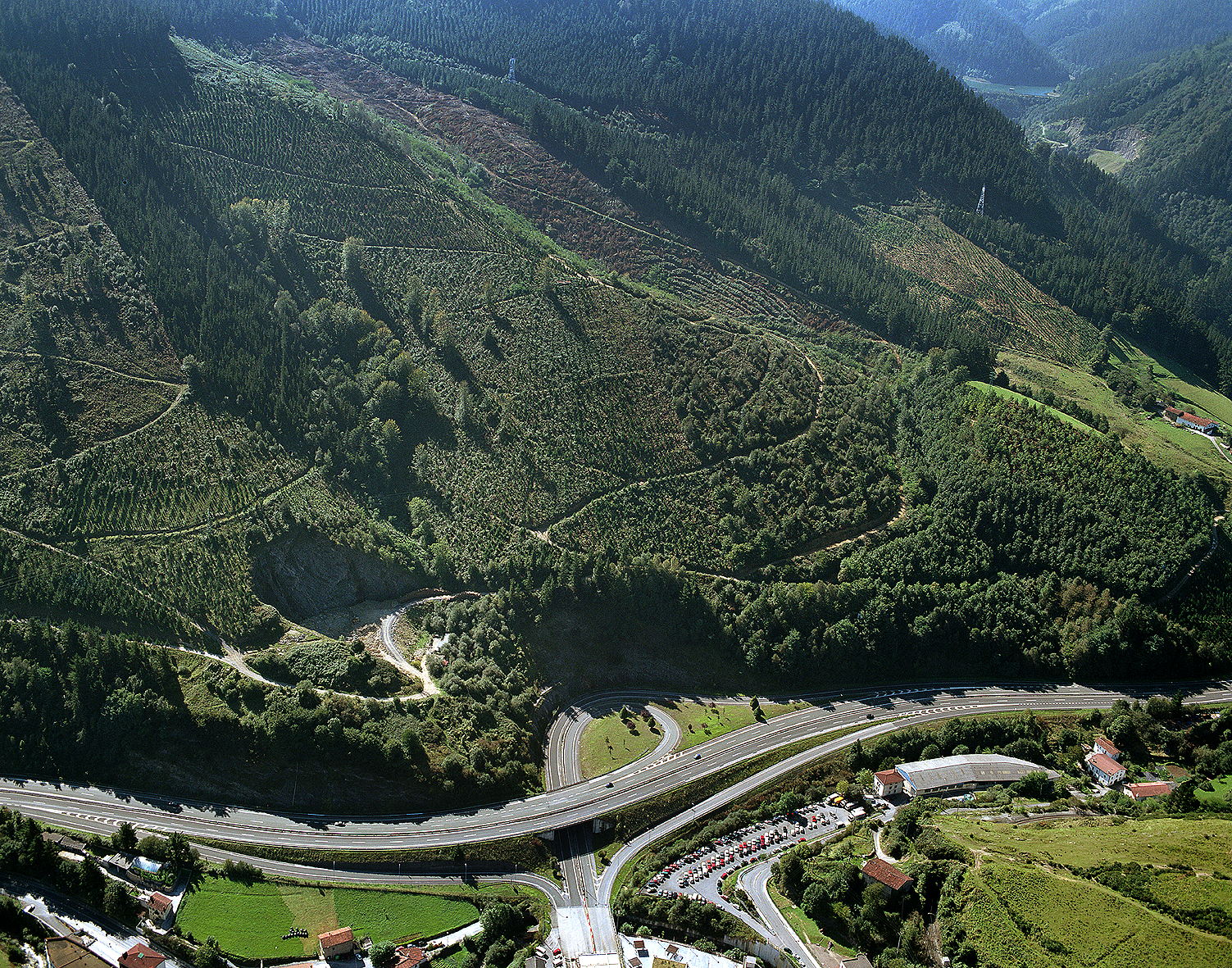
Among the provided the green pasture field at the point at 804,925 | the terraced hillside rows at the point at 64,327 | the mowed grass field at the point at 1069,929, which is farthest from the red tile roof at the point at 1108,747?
the terraced hillside rows at the point at 64,327

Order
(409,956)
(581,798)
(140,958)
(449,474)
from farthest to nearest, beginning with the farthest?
(449,474)
(581,798)
(409,956)
(140,958)

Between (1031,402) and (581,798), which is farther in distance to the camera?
(1031,402)

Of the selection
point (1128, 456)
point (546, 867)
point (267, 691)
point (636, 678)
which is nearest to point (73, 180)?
point (267, 691)

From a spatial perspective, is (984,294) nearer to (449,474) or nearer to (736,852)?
(449,474)

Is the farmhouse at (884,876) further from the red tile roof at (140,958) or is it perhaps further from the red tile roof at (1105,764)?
the red tile roof at (140,958)

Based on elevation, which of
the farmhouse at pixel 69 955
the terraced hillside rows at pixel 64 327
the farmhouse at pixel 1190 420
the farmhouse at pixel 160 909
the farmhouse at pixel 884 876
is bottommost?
the farmhouse at pixel 160 909

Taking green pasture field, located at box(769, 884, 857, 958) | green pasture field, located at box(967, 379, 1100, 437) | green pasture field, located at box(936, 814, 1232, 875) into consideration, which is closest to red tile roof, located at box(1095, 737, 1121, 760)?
green pasture field, located at box(936, 814, 1232, 875)

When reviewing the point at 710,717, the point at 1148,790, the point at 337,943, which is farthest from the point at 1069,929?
the point at 337,943
